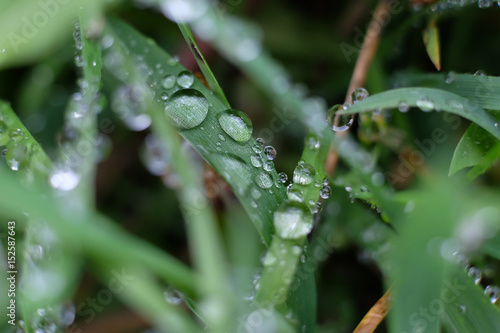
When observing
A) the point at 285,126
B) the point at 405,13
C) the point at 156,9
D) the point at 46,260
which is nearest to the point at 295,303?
the point at 46,260

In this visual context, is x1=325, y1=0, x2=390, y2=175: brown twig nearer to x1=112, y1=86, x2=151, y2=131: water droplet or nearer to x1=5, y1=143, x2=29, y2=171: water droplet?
x1=112, y1=86, x2=151, y2=131: water droplet

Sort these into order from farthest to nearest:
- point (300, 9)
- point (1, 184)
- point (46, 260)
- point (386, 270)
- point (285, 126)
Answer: point (300, 9), point (285, 126), point (386, 270), point (46, 260), point (1, 184)

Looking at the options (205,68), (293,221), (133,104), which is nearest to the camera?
(293,221)

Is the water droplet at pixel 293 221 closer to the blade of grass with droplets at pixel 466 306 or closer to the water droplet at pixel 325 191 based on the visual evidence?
the water droplet at pixel 325 191

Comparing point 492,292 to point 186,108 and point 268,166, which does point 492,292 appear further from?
point 186,108

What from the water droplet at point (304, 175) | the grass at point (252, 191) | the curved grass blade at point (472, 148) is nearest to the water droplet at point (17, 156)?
the grass at point (252, 191)

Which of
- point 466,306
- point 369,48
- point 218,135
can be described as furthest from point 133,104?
point 466,306

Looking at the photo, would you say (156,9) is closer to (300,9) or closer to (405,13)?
(300,9)
